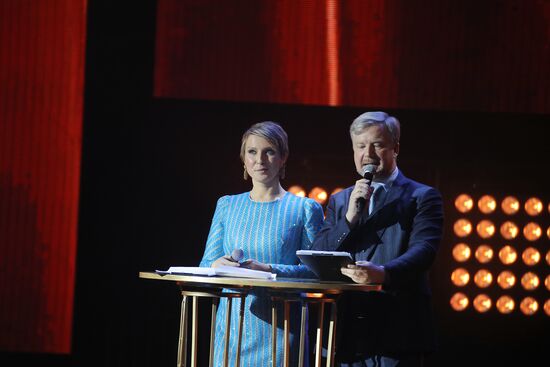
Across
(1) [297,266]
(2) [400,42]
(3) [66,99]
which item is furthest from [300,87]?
(1) [297,266]

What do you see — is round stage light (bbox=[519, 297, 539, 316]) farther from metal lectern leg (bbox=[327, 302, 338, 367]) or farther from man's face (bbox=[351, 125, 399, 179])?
metal lectern leg (bbox=[327, 302, 338, 367])

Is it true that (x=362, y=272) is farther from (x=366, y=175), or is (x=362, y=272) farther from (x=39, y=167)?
(x=39, y=167)

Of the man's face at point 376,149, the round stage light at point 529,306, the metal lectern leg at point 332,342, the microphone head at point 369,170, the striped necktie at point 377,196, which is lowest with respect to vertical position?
the round stage light at point 529,306

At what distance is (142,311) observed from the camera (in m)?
4.32

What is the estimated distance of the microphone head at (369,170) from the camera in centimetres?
259

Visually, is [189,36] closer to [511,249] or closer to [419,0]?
[419,0]

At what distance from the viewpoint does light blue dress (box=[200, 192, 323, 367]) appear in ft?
9.36

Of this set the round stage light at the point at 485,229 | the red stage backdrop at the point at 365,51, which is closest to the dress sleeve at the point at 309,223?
the red stage backdrop at the point at 365,51

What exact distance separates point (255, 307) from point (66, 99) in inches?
86.0

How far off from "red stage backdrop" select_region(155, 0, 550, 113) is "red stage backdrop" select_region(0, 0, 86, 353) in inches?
23.1

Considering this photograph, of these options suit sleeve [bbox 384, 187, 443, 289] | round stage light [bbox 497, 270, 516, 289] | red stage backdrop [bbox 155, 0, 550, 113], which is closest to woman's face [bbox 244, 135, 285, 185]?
suit sleeve [bbox 384, 187, 443, 289]

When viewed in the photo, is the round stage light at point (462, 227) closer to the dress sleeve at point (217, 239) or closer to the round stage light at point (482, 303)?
the round stage light at point (482, 303)

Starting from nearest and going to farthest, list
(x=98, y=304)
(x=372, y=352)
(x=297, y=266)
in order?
1. (x=372, y=352)
2. (x=297, y=266)
3. (x=98, y=304)

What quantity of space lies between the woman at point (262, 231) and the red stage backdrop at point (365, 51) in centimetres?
152
